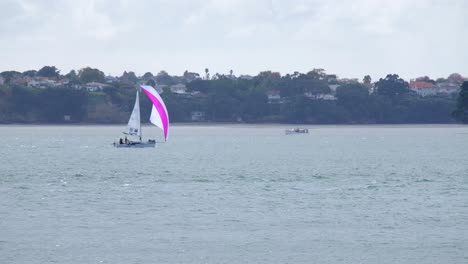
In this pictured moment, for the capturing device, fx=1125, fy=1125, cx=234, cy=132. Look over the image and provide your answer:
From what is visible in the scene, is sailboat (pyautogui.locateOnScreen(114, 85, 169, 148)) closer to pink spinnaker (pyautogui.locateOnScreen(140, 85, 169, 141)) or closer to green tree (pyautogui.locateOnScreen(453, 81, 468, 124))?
pink spinnaker (pyautogui.locateOnScreen(140, 85, 169, 141))

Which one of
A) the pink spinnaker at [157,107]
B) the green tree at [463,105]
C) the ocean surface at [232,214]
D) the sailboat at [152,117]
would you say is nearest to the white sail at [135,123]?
the sailboat at [152,117]

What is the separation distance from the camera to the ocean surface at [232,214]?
34.4 m

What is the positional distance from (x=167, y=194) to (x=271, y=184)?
8036 millimetres

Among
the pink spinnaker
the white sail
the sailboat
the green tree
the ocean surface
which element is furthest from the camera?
the green tree

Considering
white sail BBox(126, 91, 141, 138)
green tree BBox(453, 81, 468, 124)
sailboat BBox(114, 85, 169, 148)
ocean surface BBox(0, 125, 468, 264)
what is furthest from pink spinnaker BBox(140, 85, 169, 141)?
green tree BBox(453, 81, 468, 124)

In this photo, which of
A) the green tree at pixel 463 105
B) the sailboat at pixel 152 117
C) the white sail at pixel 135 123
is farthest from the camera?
the green tree at pixel 463 105

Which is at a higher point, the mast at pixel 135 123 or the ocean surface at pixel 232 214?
the mast at pixel 135 123

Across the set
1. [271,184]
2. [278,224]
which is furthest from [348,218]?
[271,184]

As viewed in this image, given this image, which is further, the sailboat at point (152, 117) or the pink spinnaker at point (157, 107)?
the sailboat at point (152, 117)

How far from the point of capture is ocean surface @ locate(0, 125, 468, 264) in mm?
34438

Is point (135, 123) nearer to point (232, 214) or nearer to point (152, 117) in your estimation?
point (152, 117)

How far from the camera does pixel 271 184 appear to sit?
2291 inches

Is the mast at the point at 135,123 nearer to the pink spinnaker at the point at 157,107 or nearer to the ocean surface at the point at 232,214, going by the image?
the pink spinnaker at the point at 157,107

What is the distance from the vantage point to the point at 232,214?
43.3 meters
